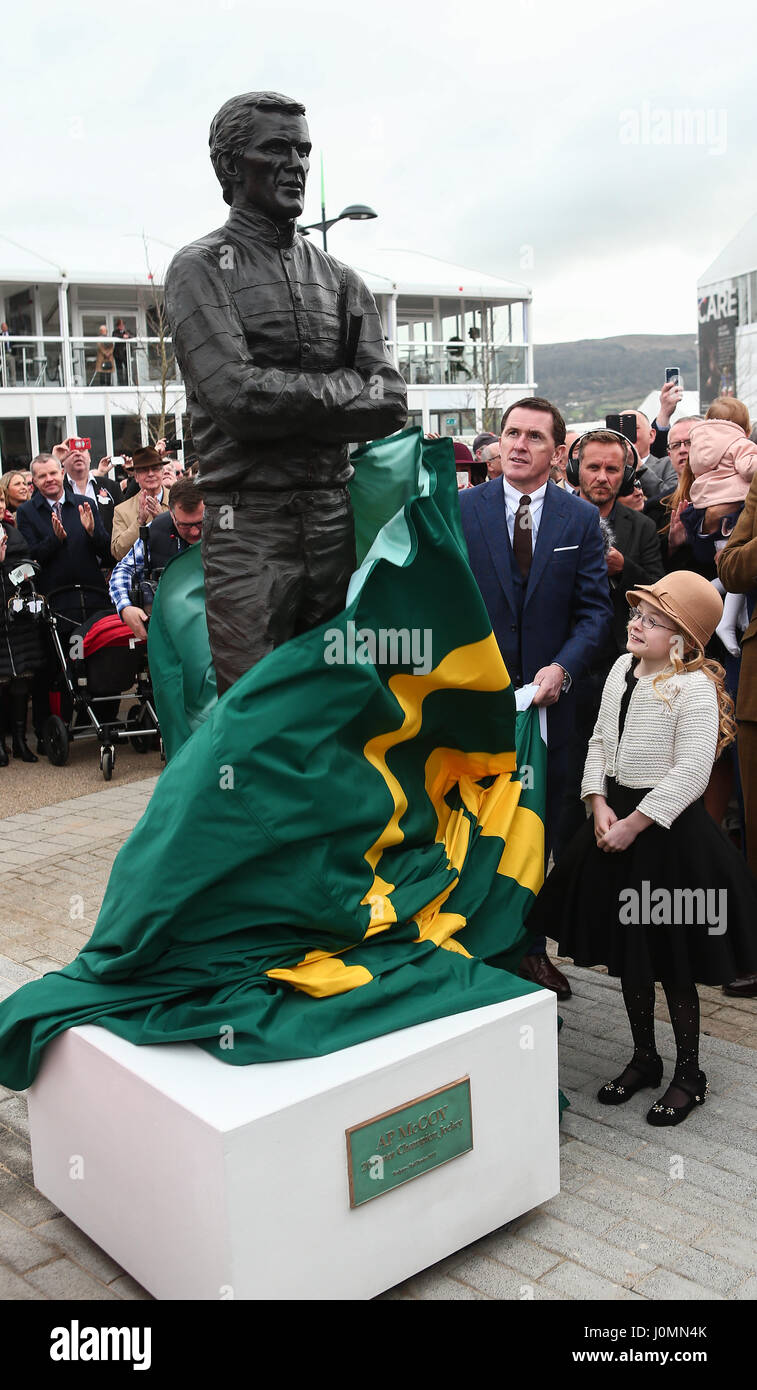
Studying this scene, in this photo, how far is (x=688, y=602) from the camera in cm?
363

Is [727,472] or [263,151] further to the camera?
[727,472]

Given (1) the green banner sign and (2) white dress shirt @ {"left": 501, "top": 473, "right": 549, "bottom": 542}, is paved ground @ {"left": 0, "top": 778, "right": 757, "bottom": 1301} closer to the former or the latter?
(1) the green banner sign

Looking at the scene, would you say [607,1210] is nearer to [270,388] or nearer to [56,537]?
[270,388]

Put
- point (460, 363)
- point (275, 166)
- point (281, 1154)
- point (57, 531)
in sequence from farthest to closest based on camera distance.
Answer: point (460, 363) < point (57, 531) < point (275, 166) < point (281, 1154)

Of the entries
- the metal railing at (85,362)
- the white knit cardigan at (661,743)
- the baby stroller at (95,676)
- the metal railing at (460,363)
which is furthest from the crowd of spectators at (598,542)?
the metal railing at (460,363)

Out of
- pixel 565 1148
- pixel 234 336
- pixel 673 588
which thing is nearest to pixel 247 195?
pixel 234 336

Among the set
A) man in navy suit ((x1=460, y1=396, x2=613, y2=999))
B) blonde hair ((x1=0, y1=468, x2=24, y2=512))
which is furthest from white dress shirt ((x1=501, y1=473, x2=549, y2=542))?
blonde hair ((x1=0, y1=468, x2=24, y2=512))

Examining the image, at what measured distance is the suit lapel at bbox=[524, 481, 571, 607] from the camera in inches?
174

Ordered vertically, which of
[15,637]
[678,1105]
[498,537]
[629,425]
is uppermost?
[629,425]

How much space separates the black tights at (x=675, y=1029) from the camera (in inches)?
144

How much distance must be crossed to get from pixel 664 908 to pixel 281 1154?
1.47 meters

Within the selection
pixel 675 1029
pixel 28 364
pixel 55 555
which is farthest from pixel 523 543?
pixel 28 364
